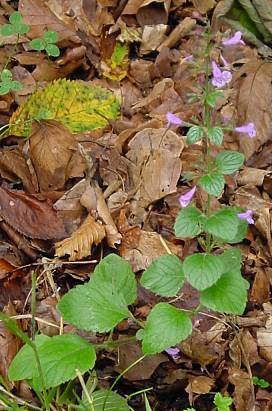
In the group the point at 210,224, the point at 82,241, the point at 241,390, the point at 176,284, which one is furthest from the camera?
the point at 82,241

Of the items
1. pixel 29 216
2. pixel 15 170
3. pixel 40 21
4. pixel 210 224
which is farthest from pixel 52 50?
pixel 210 224

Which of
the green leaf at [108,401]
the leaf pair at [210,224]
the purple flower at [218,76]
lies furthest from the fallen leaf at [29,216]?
the purple flower at [218,76]

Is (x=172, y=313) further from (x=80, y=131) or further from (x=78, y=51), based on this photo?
(x=78, y=51)

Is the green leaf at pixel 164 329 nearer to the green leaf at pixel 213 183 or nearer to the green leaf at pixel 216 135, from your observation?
the green leaf at pixel 213 183

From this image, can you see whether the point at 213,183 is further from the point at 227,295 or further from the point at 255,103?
the point at 255,103

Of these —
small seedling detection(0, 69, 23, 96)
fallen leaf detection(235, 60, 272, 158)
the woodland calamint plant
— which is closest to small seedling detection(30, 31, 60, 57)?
small seedling detection(0, 69, 23, 96)
